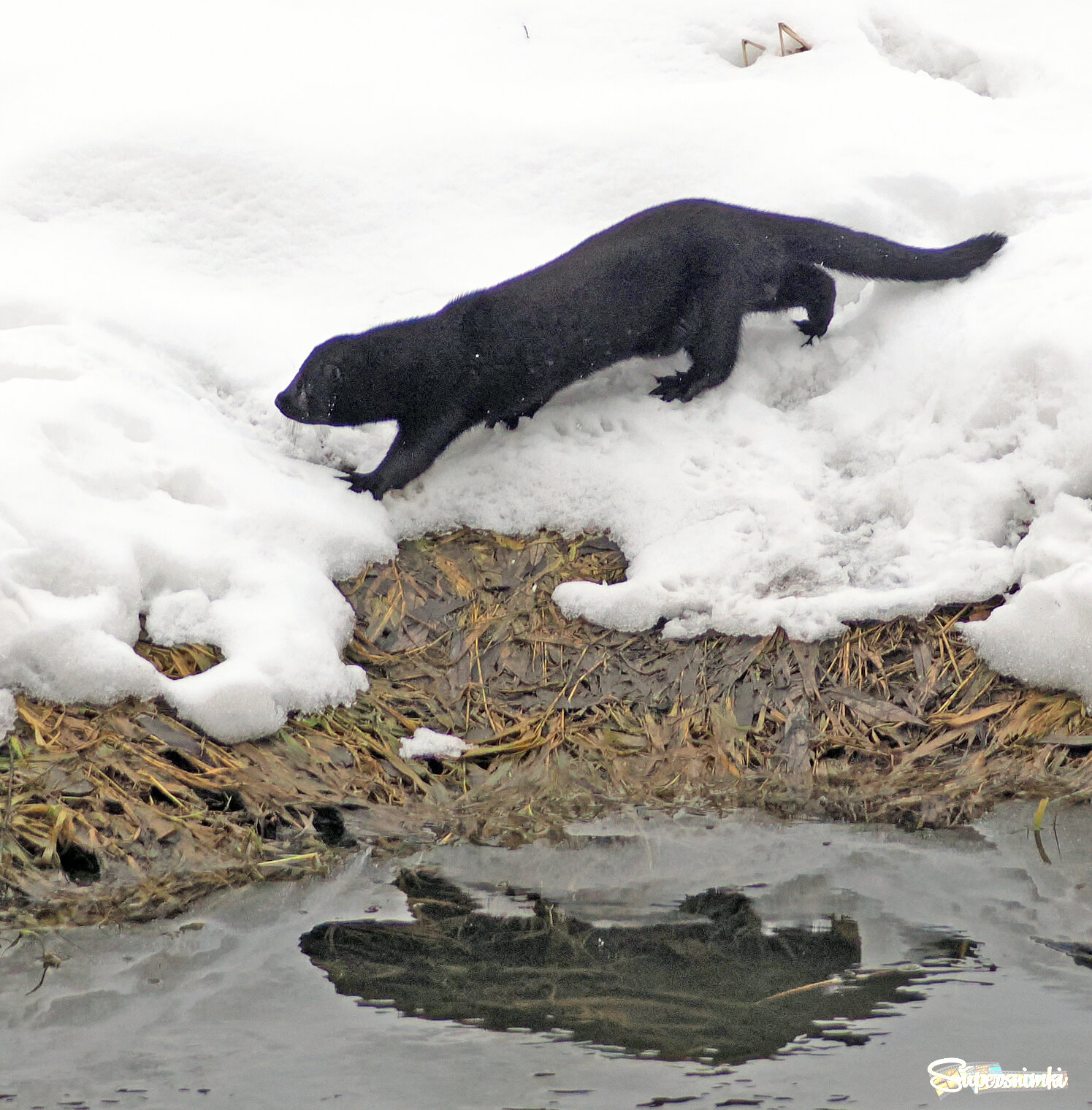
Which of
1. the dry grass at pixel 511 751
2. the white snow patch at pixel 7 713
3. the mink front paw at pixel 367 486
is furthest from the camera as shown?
the mink front paw at pixel 367 486

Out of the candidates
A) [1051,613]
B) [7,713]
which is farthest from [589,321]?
[7,713]

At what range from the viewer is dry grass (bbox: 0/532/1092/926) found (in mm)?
2594

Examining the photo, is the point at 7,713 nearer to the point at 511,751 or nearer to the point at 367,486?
the point at 511,751

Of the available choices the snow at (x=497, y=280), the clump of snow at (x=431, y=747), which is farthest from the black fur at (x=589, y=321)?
the clump of snow at (x=431, y=747)

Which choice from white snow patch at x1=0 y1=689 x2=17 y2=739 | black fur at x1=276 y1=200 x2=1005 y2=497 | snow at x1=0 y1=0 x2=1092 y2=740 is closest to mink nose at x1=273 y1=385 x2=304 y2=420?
black fur at x1=276 y1=200 x2=1005 y2=497

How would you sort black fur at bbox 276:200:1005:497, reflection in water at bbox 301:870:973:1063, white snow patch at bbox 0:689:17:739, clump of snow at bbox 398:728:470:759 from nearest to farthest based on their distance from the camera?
reflection in water at bbox 301:870:973:1063, white snow patch at bbox 0:689:17:739, clump of snow at bbox 398:728:470:759, black fur at bbox 276:200:1005:497

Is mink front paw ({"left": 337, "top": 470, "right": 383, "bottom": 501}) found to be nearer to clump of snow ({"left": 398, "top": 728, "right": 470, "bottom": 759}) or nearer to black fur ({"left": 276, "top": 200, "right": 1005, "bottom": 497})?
black fur ({"left": 276, "top": 200, "right": 1005, "bottom": 497})

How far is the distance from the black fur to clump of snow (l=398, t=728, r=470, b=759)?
1086mm

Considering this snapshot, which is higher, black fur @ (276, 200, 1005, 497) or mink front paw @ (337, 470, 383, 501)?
black fur @ (276, 200, 1005, 497)

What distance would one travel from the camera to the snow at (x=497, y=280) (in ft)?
10.4

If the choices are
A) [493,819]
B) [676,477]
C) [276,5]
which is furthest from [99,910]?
[276,5]

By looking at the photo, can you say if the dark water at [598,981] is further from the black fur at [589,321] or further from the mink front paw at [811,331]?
the mink front paw at [811,331]

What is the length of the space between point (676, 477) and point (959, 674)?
1.10 meters

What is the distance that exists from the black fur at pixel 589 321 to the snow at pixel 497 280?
117mm
